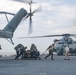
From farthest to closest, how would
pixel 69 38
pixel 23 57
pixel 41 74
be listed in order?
pixel 69 38 < pixel 23 57 < pixel 41 74

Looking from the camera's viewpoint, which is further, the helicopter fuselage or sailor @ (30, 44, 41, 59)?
the helicopter fuselage

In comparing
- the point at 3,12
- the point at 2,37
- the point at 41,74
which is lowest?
the point at 41,74

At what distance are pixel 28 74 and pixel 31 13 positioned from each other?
32274 mm

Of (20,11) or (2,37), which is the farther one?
(20,11)

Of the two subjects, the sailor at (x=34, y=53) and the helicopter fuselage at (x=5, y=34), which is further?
the helicopter fuselage at (x=5, y=34)

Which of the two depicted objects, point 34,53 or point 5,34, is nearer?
point 34,53

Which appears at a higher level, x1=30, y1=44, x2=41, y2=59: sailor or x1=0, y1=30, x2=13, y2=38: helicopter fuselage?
x1=0, y1=30, x2=13, y2=38: helicopter fuselage

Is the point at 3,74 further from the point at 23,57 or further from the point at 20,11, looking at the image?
the point at 20,11

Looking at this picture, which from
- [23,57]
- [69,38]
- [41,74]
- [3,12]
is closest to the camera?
[41,74]

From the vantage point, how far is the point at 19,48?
128 feet

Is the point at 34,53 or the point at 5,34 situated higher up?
the point at 5,34

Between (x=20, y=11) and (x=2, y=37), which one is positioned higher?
(x=20, y=11)

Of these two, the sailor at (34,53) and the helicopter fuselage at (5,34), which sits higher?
the helicopter fuselage at (5,34)

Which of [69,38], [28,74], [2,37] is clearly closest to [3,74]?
[28,74]
